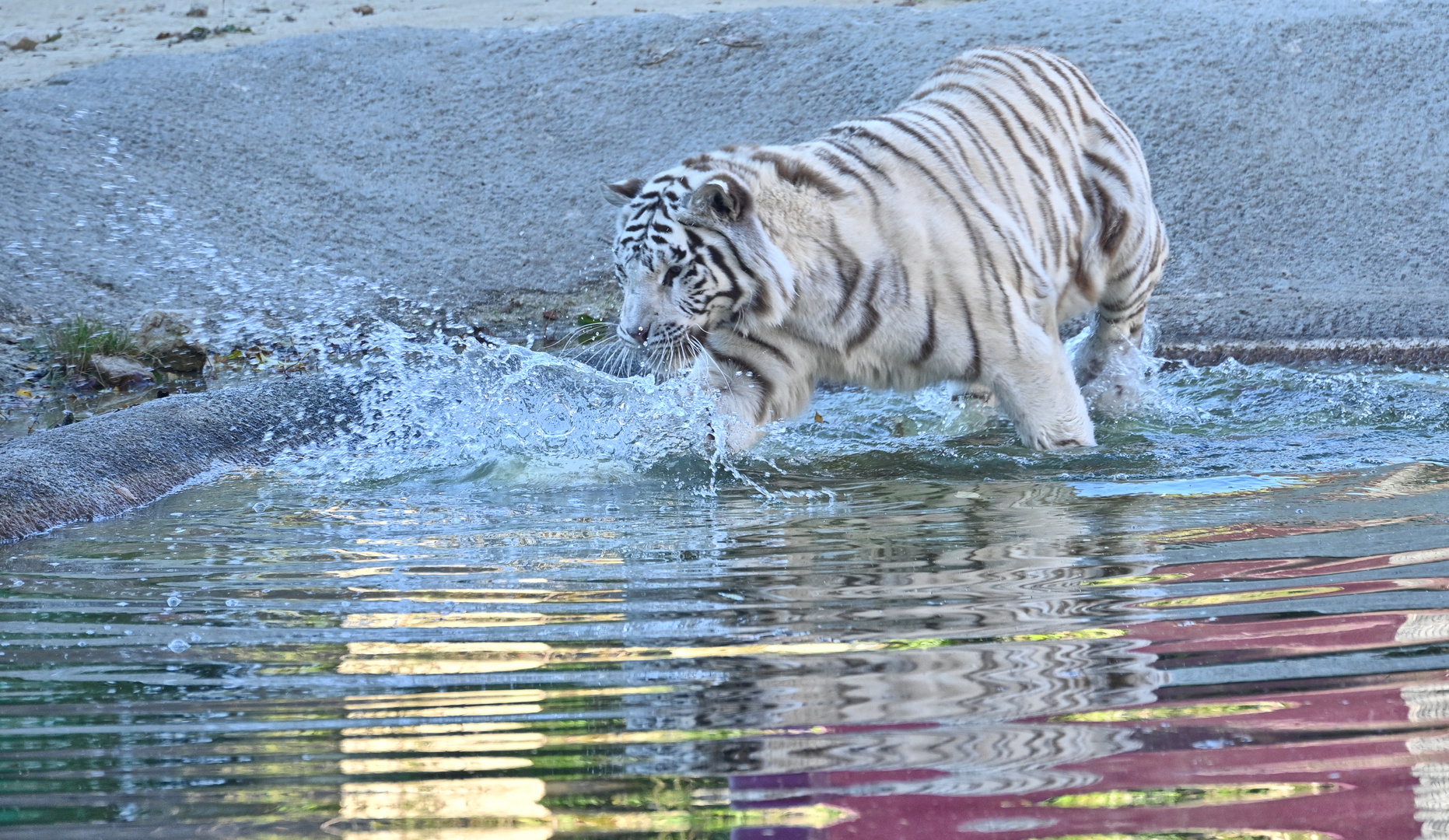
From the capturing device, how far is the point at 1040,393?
3062mm

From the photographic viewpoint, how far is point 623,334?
2.87m

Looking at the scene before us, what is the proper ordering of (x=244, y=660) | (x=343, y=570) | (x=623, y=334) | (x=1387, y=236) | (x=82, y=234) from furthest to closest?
(x=82, y=234) → (x=1387, y=236) → (x=623, y=334) → (x=343, y=570) → (x=244, y=660)

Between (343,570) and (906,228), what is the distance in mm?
1406

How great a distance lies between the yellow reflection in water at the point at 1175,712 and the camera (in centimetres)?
132

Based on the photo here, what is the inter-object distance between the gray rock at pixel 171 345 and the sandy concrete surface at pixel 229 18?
3.88 metres

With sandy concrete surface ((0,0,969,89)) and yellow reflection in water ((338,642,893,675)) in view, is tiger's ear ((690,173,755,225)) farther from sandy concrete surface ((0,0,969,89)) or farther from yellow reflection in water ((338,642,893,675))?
sandy concrete surface ((0,0,969,89))

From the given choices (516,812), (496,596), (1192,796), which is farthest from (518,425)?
(1192,796)

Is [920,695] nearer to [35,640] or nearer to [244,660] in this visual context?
[244,660]

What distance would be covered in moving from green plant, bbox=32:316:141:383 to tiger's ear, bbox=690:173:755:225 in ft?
8.45

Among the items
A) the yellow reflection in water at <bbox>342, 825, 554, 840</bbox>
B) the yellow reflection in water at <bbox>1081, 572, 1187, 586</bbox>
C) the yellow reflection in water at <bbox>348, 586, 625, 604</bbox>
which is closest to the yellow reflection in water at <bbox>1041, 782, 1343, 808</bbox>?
the yellow reflection in water at <bbox>342, 825, 554, 840</bbox>

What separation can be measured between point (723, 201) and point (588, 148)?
360cm

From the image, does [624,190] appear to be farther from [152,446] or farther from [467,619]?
[467,619]

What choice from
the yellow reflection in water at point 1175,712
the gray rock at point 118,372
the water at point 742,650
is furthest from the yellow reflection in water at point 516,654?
the gray rock at point 118,372

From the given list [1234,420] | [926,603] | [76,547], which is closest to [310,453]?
[76,547]
